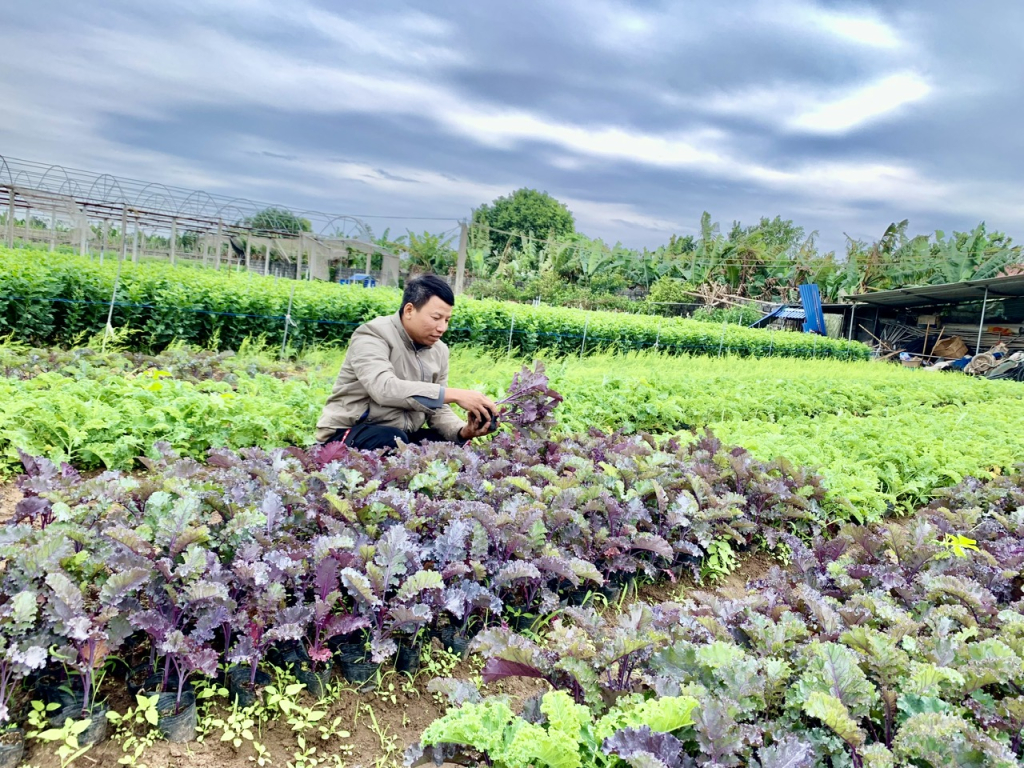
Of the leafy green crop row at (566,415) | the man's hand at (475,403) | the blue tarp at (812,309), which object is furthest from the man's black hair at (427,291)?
the blue tarp at (812,309)

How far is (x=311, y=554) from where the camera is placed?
253cm

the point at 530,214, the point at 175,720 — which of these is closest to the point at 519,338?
the point at 175,720

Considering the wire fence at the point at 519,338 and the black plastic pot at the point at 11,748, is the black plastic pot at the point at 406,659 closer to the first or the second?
the black plastic pot at the point at 11,748

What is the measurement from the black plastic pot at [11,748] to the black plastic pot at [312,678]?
812mm

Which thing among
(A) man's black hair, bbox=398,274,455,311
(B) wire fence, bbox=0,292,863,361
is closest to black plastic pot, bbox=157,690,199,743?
(A) man's black hair, bbox=398,274,455,311

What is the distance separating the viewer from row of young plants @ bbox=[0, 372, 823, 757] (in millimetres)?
2104

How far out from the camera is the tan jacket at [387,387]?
4016 mm

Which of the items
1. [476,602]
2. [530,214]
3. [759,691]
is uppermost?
[530,214]

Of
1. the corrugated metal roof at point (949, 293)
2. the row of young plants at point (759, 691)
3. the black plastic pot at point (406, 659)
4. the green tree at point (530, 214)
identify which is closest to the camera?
the row of young plants at point (759, 691)

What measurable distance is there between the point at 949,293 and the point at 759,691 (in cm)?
2573

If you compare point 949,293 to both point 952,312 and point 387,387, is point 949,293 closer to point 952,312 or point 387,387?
point 952,312

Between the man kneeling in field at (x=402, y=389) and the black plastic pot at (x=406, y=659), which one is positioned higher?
the man kneeling in field at (x=402, y=389)

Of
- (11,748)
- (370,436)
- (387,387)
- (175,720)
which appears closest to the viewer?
(11,748)

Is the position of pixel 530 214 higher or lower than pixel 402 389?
higher
